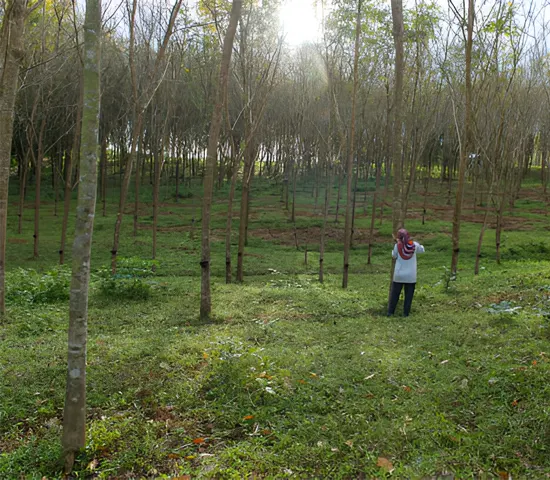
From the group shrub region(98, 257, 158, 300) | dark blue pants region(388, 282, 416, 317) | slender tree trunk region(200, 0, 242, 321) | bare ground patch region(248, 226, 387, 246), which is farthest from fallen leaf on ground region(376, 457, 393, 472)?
bare ground patch region(248, 226, 387, 246)

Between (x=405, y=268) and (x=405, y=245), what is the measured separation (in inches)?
16.3

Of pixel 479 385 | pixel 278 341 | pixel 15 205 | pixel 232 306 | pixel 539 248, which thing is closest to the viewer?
pixel 479 385

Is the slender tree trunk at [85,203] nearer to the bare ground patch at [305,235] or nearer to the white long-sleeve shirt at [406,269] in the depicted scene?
the white long-sleeve shirt at [406,269]

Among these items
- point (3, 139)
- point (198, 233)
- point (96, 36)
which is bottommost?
point (198, 233)

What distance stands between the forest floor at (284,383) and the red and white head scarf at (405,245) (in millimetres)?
1009

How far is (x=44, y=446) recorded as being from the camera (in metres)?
3.65

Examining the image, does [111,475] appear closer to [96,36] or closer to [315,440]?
[315,440]

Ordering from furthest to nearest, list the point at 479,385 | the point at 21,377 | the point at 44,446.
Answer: the point at 21,377
the point at 479,385
the point at 44,446

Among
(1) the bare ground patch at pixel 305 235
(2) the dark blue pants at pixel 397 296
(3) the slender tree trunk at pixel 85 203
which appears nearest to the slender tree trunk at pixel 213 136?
(2) the dark blue pants at pixel 397 296

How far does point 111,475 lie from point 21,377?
196 cm

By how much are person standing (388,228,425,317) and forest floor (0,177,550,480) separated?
425 mm

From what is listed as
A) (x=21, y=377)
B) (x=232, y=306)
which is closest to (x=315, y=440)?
(x=21, y=377)

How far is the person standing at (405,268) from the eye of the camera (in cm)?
758

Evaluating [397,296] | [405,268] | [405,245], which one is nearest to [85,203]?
[405,245]
